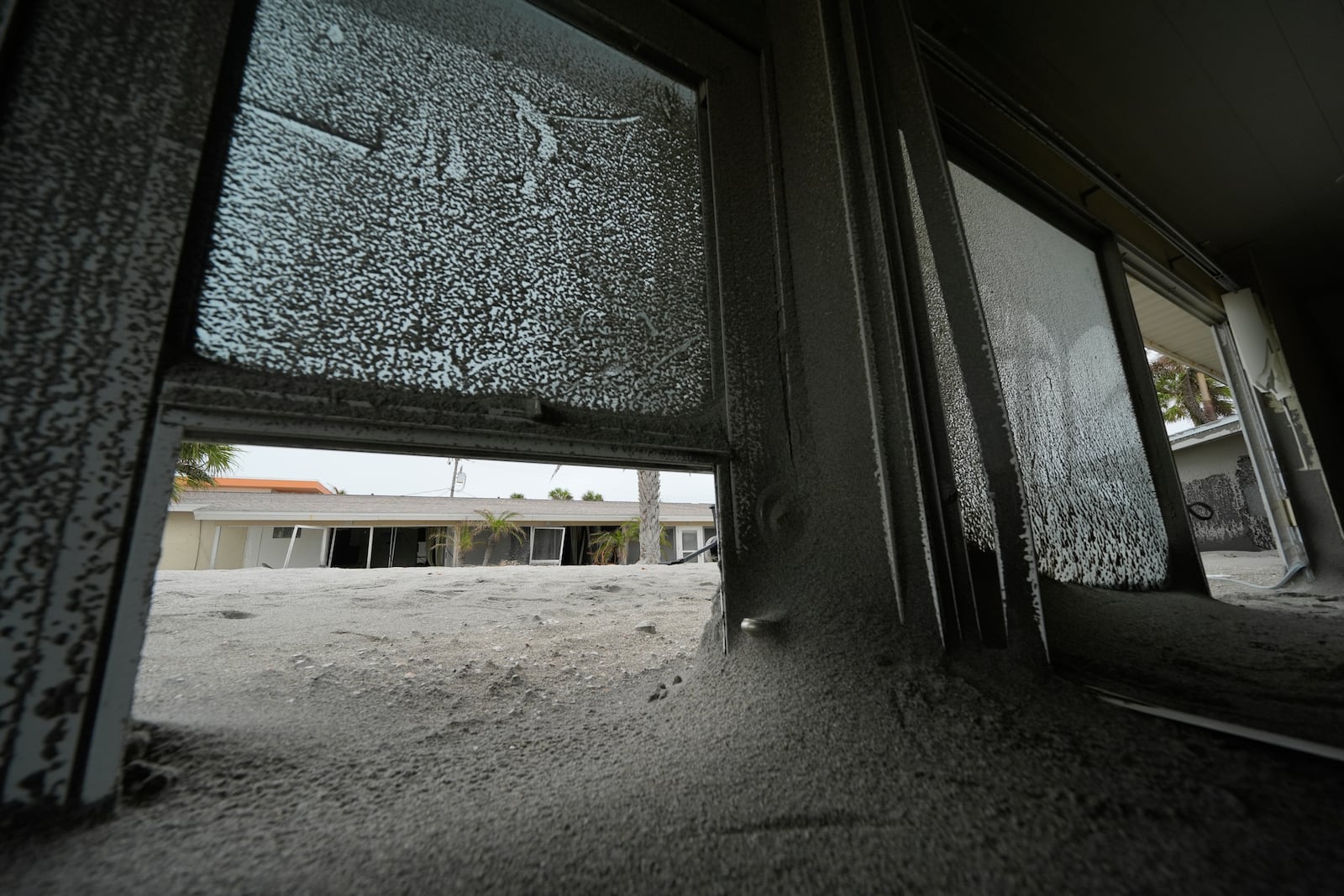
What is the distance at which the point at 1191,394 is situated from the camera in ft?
47.2

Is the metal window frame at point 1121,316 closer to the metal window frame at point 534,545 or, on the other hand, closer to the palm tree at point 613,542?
the palm tree at point 613,542

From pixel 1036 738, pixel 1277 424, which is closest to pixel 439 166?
pixel 1036 738

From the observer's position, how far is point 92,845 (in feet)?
1.63

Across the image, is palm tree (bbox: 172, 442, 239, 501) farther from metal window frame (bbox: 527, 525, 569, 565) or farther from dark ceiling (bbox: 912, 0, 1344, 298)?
dark ceiling (bbox: 912, 0, 1344, 298)

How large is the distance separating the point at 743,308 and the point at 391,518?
13779 millimetres

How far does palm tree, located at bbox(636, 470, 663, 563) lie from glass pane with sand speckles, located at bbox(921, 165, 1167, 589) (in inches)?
364

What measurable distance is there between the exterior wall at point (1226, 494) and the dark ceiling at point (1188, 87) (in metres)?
6.42

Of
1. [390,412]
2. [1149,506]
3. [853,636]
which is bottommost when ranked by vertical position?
[853,636]

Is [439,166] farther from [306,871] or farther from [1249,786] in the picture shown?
[1249,786]

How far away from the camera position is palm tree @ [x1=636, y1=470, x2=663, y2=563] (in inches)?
442

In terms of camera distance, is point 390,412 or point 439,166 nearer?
point 390,412

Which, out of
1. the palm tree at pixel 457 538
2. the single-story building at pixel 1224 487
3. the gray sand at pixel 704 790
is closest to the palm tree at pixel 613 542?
the palm tree at pixel 457 538

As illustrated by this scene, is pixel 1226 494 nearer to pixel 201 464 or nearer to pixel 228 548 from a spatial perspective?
pixel 201 464

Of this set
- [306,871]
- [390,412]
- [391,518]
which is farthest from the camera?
[391,518]
